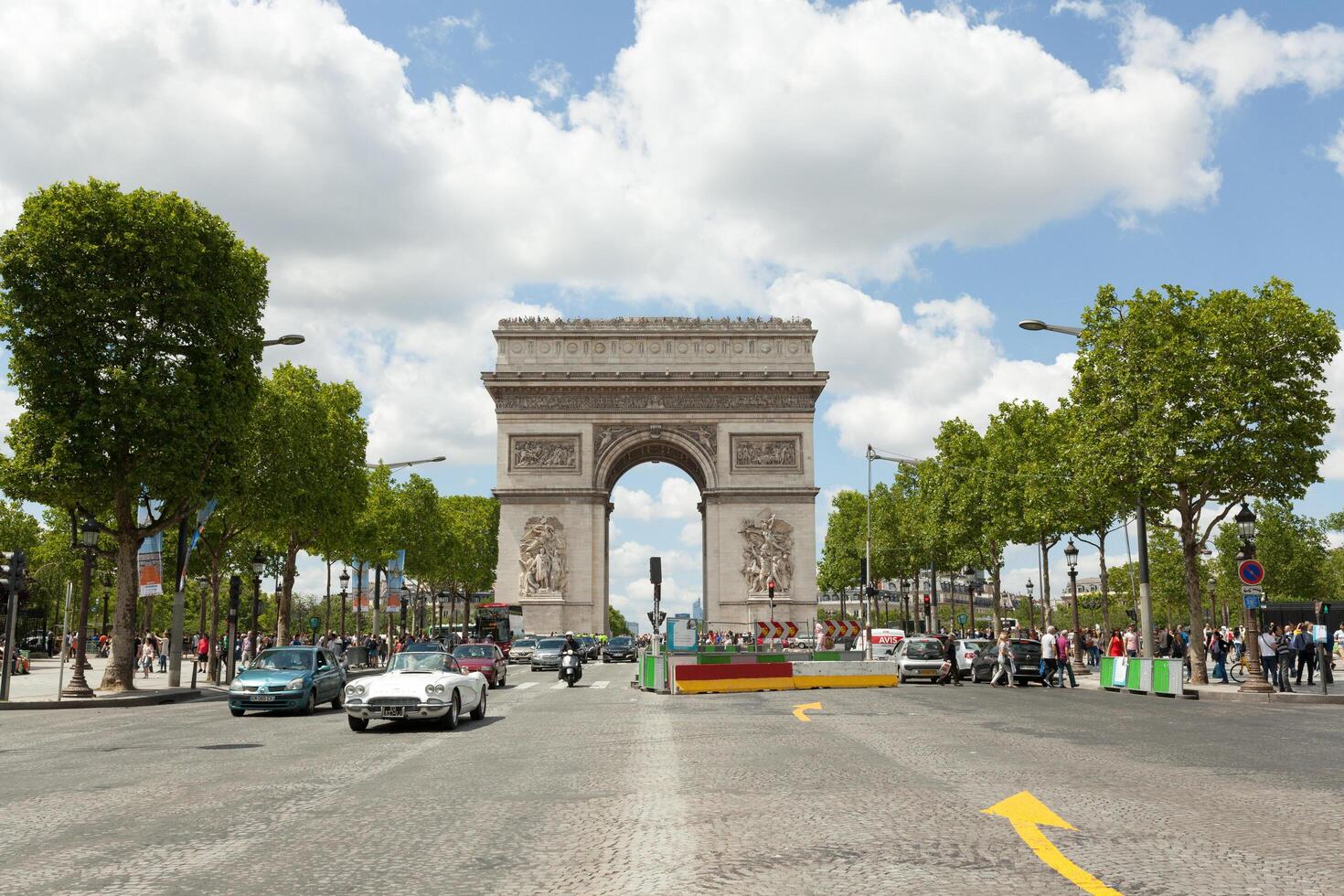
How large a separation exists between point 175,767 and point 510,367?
55.6 m

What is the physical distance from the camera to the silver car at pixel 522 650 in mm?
53991

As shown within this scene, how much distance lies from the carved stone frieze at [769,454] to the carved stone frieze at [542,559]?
11.1 m

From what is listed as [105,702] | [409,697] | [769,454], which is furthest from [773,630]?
[409,697]

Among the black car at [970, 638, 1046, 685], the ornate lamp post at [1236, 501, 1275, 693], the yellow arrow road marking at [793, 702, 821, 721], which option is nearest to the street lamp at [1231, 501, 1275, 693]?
the ornate lamp post at [1236, 501, 1275, 693]

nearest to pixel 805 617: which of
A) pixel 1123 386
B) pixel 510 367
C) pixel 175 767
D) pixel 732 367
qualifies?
pixel 732 367

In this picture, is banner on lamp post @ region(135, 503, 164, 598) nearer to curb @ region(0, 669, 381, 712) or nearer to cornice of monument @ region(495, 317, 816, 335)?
curb @ region(0, 669, 381, 712)

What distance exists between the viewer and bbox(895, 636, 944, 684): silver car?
35.1 metres

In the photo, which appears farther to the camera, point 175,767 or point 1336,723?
point 1336,723

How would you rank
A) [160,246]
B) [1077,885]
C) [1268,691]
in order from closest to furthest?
1. [1077,885]
2. [1268,691]
3. [160,246]

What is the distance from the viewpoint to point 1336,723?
19.3m

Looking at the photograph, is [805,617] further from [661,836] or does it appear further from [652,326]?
[661,836]

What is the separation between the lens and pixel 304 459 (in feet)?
139

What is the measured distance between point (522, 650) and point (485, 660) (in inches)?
859

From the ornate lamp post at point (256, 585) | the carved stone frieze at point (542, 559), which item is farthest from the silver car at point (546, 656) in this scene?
the carved stone frieze at point (542, 559)
